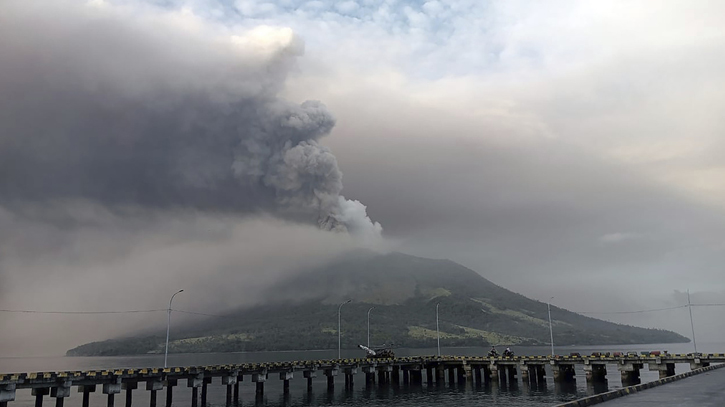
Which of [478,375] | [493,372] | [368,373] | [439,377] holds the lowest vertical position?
[439,377]

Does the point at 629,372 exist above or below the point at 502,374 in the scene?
above

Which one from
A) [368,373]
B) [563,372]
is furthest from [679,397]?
[368,373]

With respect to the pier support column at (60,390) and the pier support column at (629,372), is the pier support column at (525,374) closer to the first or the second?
the pier support column at (629,372)

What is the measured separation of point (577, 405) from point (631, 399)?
29.0 feet

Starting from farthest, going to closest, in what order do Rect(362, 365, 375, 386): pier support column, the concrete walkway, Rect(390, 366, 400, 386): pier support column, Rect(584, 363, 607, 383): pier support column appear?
Rect(390, 366, 400, 386): pier support column < Rect(362, 365, 375, 386): pier support column < Rect(584, 363, 607, 383): pier support column < the concrete walkway

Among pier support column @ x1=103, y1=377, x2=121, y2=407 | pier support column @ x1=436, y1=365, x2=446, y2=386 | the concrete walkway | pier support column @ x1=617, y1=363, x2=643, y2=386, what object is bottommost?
pier support column @ x1=436, y1=365, x2=446, y2=386

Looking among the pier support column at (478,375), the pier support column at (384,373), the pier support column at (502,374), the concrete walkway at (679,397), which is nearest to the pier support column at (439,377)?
the pier support column at (478,375)

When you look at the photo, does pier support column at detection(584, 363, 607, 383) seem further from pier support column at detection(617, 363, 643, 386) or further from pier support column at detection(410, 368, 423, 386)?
pier support column at detection(410, 368, 423, 386)

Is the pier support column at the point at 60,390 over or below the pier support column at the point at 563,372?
over

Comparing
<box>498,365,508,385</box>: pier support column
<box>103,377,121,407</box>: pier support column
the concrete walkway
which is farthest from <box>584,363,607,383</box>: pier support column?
<box>103,377,121,407</box>: pier support column

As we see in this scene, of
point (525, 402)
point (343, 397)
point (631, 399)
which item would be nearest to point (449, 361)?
point (343, 397)

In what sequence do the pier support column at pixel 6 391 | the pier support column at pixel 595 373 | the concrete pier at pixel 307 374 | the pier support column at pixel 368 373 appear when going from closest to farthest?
1. the pier support column at pixel 6 391
2. the concrete pier at pixel 307 374
3. the pier support column at pixel 595 373
4. the pier support column at pixel 368 373

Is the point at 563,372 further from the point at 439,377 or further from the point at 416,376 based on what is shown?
the point at 416,376

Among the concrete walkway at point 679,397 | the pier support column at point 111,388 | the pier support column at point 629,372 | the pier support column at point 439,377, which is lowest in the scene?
the pier support column at point 439,377
